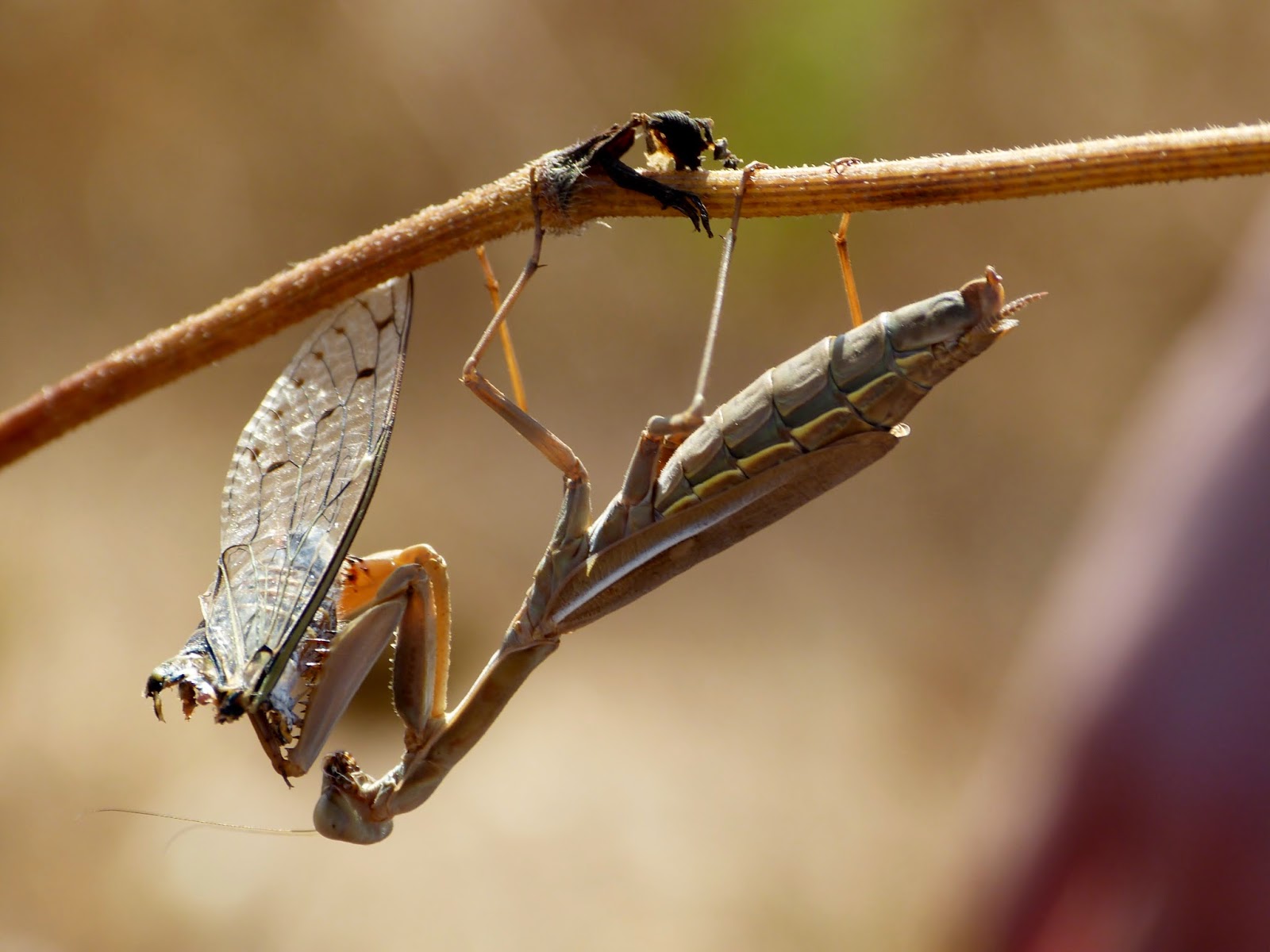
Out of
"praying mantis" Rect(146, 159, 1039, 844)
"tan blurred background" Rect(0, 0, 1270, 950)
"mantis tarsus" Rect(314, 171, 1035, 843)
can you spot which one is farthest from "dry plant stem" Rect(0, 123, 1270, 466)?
"tan blurred background" Rect(0, 0, 1270, 950)

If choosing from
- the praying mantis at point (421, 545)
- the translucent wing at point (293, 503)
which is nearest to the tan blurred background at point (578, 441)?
the praying mantis at point (421, 545)

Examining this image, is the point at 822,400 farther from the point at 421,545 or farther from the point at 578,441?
the point at 578,441

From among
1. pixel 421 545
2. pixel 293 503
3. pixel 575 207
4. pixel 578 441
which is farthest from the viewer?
pixel 578 441

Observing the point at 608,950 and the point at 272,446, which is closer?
the point at 272,446

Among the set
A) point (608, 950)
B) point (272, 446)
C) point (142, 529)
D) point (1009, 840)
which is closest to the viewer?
point (272, 446)

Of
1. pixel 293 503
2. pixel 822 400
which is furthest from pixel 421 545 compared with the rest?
pixel 822 400

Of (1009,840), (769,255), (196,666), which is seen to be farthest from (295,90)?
(1009,840)

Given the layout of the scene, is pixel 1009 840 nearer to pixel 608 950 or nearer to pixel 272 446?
pixel 272 446
